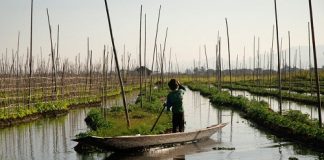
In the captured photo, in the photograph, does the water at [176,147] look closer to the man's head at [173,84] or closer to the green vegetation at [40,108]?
the green vegetation at [40,108]

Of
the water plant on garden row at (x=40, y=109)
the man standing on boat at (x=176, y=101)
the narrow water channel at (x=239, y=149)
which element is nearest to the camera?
the narrow water channel at (x=239, y=149)

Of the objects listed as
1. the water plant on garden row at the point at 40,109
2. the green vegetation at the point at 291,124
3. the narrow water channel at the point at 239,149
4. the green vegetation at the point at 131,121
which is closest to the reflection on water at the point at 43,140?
the water plant on garden row at the point at 40,109

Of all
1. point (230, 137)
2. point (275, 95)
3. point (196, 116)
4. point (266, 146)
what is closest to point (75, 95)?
point (196, 116)

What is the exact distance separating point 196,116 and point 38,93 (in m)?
13.4

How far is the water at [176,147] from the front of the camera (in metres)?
14.9

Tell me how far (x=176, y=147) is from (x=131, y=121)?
692 centimetres

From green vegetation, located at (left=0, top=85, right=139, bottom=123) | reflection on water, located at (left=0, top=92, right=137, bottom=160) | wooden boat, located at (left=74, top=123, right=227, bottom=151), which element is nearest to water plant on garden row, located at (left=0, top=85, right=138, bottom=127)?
green vegetation, located at (left=0, top=85, right=139, bottom=123)

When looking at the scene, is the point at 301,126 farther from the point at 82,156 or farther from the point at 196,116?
the point at 196,116

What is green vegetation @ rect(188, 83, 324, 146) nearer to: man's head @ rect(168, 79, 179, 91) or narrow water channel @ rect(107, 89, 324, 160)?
narrow water channel @ rect(107, 89, 324, 160)

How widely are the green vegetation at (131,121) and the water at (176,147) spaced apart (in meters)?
1.11

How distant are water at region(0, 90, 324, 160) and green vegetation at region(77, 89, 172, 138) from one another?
1113 mm

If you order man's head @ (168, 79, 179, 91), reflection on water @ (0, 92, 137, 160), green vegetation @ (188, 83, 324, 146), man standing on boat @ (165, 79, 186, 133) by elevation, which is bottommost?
reflection on water @ (0, 92, 137, 160)

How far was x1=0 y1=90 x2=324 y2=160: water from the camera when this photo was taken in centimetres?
1492

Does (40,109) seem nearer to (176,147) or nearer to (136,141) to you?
(176,147)
